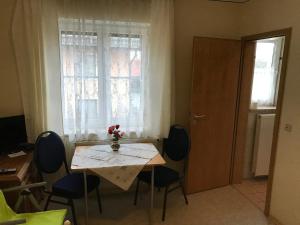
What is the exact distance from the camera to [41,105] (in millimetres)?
2506

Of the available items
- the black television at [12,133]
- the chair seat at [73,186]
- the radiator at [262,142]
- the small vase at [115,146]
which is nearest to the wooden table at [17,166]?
the black television at [12,133]

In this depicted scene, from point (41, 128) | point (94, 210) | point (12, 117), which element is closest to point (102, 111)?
point (41, 128)

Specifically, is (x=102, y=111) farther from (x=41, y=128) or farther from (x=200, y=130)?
(x=200, y=130)

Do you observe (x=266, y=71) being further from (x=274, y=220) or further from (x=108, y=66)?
(x=108, y=66)

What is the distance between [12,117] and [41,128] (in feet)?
1.00

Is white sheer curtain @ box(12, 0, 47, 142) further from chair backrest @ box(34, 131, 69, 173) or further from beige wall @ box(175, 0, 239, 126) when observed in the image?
beige wall @ box(175, 0, 239, 126)

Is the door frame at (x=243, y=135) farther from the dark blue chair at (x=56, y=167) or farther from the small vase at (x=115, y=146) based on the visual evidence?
the dark blue chair at (x=56, y=167)

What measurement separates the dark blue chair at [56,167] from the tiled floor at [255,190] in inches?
75.4

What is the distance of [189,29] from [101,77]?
128 centimetres

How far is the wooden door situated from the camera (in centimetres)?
281

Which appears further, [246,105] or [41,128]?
[246,105]

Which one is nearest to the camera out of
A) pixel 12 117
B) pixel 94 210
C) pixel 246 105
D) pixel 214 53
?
pixel 12 117

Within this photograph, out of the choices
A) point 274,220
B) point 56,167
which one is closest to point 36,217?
point 56,167

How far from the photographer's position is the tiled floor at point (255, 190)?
2.90 metres
